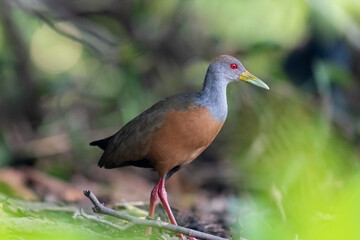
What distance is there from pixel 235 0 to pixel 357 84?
3585 millimetres

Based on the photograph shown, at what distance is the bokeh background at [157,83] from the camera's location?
6773mm

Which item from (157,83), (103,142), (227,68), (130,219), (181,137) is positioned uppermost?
(157,83)

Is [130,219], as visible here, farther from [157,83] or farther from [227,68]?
[157,83]

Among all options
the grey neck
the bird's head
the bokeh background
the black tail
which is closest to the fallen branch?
the grey neck

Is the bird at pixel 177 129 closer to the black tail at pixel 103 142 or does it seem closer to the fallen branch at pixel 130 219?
the black tail at pixel 103 142

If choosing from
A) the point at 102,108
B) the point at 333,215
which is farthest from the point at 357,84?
the point at 333,215

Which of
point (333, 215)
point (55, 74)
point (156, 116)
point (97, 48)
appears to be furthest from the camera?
point (55, 74)

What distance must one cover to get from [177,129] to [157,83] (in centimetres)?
478

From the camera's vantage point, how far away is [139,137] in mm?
3918

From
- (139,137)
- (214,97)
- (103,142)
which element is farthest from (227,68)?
(103,142)

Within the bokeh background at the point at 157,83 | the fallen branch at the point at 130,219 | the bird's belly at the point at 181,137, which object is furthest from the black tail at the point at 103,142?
the fallen branch at the point at 130,219

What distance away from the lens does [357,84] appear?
31.3ft

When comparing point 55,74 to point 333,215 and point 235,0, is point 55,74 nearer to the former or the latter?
point 235,0

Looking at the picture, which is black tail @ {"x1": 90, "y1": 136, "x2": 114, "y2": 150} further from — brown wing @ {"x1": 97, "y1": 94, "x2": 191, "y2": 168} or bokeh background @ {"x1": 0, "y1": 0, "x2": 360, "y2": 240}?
bokeh background @ {"x1": 0, "y1": 0, "x2": 360, "y2": 240}
